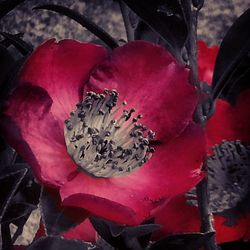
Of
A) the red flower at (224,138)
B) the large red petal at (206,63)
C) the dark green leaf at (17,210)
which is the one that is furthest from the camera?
the large red petal at (206,63)

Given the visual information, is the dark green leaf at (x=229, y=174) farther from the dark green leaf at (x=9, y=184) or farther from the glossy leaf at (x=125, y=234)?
the dark green leaf at (x=9, y=184)

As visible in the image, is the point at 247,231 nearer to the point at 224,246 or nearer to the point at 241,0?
the point at 224,246

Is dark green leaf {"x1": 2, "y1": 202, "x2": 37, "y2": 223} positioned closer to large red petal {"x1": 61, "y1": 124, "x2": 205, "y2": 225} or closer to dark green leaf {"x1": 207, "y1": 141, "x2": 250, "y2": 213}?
large red petal {"x1": 61, "y1": 124, "x2": 205, "y2": 225}

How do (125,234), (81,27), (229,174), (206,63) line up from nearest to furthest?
(125,234) < (229,174) < (206,63) < (81,27)

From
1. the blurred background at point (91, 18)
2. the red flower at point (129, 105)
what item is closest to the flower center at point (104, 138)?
the red flower at point (129, 105)

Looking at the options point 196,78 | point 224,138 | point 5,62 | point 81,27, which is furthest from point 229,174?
point 81,27

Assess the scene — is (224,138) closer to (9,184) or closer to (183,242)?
(183,242)

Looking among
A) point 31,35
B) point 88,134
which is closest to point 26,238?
point 31,35
